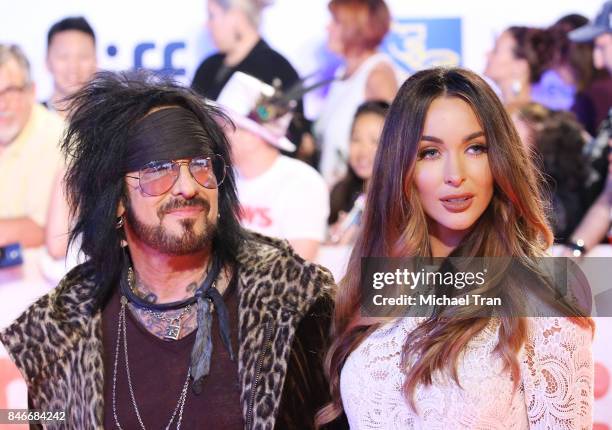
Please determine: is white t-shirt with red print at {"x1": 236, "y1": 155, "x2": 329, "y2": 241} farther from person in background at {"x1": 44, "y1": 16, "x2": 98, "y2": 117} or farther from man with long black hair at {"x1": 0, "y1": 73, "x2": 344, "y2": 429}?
man with long black hair at {"x1": 0, "y1": 73, "x2": 344, "y2": 429}

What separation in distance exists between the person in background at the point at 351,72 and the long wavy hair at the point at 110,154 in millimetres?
1393

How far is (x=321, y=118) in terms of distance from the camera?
4.18 m

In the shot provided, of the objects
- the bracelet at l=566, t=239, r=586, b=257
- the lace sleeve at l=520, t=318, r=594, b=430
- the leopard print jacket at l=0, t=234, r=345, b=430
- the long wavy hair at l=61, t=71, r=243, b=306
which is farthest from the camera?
the bracelet at l=566, t=239, r=586, b=257

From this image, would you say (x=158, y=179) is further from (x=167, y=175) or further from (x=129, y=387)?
(x=129, y=387)

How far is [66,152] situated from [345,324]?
3.71 ft

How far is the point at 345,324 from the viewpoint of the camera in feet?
7.86

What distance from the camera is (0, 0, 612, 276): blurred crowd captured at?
407 cm

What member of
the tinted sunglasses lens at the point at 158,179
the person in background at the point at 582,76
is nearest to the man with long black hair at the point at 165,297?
the tinted sunglasses lens at the point at 158,179

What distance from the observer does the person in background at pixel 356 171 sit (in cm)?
412

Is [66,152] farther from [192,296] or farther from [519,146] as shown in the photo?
[519,146]

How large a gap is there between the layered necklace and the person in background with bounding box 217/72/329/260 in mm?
1444

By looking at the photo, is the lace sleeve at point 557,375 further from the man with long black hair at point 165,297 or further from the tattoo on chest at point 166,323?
the tattoo on chest at point 166,323

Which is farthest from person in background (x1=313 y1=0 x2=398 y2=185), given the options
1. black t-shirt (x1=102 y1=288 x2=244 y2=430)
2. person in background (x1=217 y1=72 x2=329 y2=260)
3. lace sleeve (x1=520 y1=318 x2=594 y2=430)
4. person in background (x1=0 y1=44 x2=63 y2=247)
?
lace sleeve (x1=520 y1=318 x2=594 y2=430)

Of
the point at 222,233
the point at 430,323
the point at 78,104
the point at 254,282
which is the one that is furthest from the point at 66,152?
the point at 430,323
